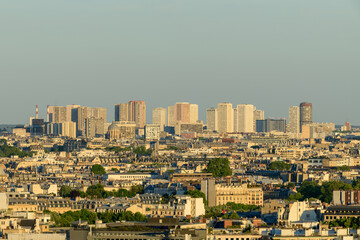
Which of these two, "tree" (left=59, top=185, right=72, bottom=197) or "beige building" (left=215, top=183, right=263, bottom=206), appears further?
"tree" (left=59, top=185, right=72, bottom=197)

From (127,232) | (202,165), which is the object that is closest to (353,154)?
(202,165)

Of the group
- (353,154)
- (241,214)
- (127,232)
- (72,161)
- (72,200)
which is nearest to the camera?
(127,232)

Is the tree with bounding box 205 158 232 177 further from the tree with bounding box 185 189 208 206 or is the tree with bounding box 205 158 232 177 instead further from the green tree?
the tree with bounding box 185 189 208 206

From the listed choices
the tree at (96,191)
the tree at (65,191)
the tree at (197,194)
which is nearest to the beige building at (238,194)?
the tree at (197,194)

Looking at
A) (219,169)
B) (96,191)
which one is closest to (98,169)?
(219,169)

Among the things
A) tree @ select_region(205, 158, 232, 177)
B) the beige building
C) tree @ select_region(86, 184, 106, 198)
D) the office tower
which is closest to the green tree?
tree @ select_region(205, 158, 232, 177)

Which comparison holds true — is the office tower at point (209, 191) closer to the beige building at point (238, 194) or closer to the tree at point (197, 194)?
the beige building at point (238, 194)

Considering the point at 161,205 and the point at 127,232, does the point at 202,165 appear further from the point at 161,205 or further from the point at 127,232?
A: the point at 127,232
